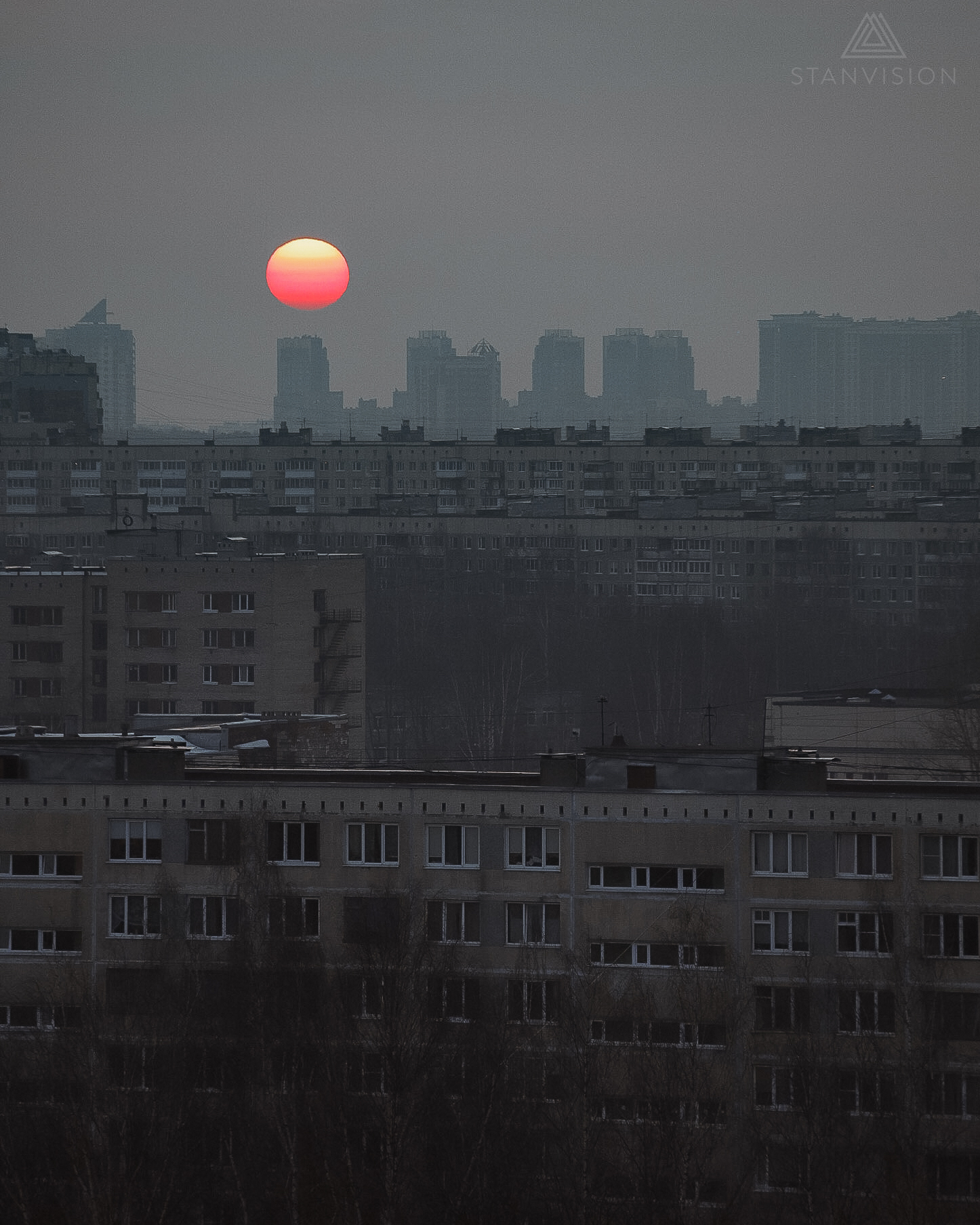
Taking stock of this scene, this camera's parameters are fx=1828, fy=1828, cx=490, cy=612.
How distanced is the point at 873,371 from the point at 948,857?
172698mm

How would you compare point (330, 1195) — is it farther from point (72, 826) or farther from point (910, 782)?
point (910, 782)

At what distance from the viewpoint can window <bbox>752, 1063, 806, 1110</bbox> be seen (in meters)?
15.6

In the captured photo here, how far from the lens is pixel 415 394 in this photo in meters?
187

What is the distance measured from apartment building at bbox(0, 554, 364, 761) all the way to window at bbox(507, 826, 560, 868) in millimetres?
20220

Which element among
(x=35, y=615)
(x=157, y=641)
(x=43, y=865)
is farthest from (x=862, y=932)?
(x=35, y=615)

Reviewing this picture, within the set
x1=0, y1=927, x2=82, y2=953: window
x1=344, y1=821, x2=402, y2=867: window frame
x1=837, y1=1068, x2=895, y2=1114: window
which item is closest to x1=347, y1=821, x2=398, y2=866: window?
x1=344, y1=821, x2=402, y2=867: window frame

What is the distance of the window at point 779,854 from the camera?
16.2 m

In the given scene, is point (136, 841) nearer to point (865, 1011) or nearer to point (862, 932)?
point (862, 932)

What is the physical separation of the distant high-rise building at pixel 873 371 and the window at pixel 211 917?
6329 inches

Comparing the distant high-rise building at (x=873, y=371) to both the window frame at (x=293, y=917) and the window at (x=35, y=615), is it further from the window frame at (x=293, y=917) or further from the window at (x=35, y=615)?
the window frame at (x=293, y=917)

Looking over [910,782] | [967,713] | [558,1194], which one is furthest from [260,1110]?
[967,713]

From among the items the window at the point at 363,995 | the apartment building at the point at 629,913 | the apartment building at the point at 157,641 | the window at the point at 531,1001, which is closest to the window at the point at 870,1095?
the apartment building at the point at 629,913

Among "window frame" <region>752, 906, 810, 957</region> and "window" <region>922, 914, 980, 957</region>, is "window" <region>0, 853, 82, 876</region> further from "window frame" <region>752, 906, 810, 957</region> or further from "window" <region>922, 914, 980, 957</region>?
"window" <region>922, 914, 980, 957</region>

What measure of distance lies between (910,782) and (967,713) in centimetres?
1194
